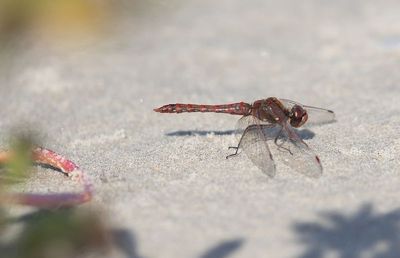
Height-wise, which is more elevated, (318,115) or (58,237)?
(58,237)

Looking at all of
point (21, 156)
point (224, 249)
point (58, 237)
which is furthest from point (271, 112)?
point (58, 237)

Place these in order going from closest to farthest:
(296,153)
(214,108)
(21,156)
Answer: (21,156), (296,153), (214,108)

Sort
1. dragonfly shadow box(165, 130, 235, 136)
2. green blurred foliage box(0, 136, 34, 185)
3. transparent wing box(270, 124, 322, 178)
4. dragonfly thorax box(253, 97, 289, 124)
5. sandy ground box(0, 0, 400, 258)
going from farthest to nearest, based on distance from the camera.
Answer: dragonfly shadow box(165, 130, 235, 136), dragonfly thorax box(253, 97, 289, 124), transparent wing box(270, 124, 322, 178), sandy ground box(0, 0, 400, 258), green blurred foliage box(0, 136, 34, 185)

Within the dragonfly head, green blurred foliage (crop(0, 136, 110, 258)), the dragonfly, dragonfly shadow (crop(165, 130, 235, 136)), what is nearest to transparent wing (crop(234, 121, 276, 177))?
the dragonfly

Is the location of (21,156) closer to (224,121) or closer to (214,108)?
(214,108)

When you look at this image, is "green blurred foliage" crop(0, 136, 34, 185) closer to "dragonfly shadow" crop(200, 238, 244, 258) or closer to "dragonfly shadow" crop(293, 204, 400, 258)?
"dragonfly shadow" crop(200, 238, 244, 258)

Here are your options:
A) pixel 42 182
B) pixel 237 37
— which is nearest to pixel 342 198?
pixel 42 182
